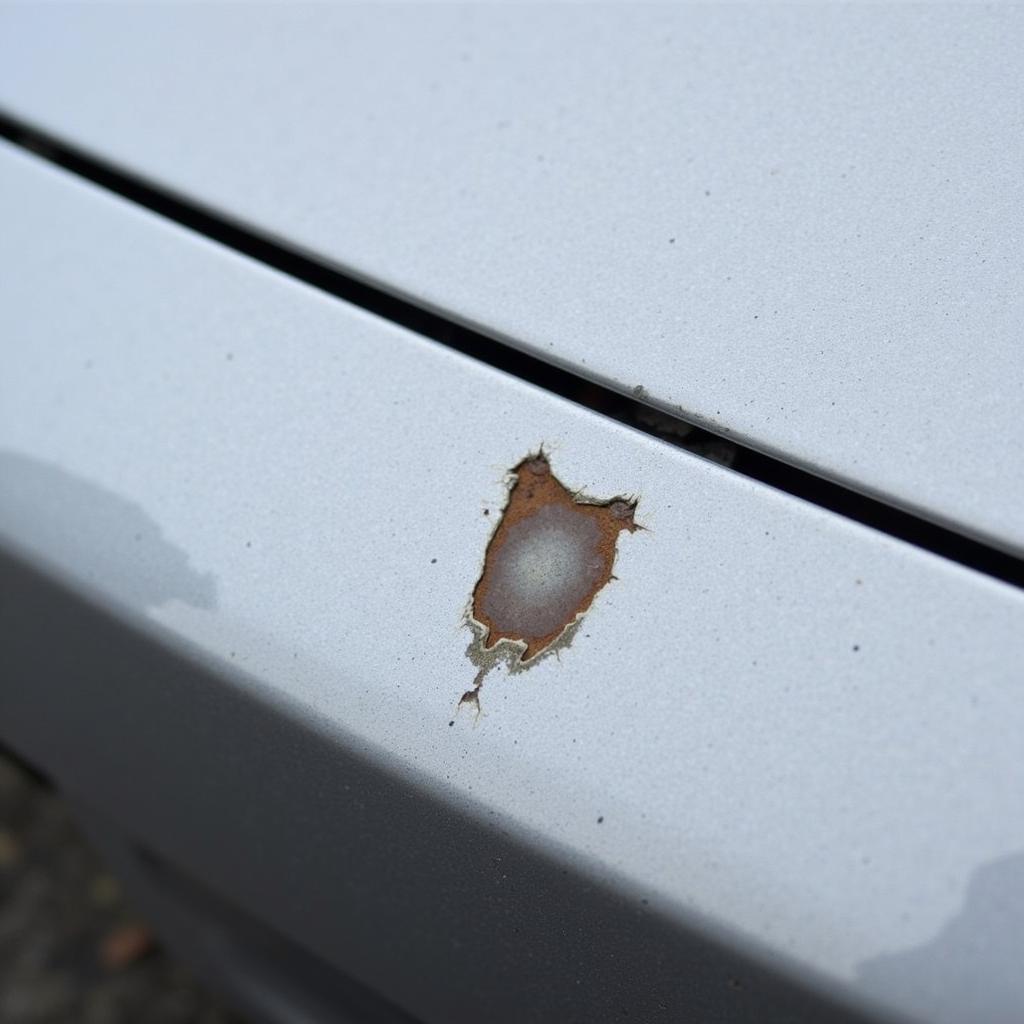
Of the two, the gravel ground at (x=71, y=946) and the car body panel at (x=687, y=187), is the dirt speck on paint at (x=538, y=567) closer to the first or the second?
the car body panel at (x=687, y=187)

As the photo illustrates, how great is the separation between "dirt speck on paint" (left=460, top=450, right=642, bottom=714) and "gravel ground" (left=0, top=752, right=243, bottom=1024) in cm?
125

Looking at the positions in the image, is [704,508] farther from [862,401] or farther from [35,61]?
[35,61]

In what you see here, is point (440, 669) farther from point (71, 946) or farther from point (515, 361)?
point (71, 946)

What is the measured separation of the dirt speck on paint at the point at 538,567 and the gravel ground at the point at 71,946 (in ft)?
4.11

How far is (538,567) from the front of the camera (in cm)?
87

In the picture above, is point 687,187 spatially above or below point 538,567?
above

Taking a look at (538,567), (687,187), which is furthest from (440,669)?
(687,187)

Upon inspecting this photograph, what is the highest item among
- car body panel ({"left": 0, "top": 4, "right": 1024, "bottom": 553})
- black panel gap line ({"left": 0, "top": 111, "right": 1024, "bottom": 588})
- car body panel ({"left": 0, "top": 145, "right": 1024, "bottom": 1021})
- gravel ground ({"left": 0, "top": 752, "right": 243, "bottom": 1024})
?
car body panel ({"left": 0, "top": 4, "right": 1024, "bottom": 553})

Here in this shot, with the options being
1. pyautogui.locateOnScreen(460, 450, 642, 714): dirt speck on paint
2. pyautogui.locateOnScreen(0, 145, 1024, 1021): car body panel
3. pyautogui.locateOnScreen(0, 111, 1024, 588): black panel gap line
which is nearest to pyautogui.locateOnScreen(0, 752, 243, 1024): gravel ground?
pyautogui.locateOnScreen(0, 145, 1024, 1021): car body panel

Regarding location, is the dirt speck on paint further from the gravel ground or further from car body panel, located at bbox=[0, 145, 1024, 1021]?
the gravel ground

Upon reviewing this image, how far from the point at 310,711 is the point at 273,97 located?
2.13ft

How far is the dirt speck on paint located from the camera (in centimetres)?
85

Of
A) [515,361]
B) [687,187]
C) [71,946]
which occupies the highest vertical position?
[687,187]

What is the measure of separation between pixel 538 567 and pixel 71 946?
1529 millimetres
